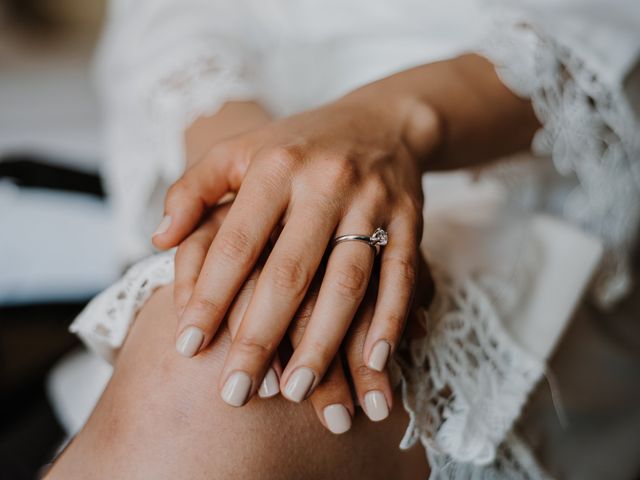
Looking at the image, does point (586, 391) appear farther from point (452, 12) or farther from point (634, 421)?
point (452, 12)

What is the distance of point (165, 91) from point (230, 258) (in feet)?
1.45

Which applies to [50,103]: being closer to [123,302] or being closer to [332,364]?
[123,302]

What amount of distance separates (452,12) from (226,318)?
2.06ft

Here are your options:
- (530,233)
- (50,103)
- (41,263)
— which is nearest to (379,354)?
(530,233)

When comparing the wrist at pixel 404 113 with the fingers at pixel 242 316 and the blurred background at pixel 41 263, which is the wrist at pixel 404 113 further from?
the blurred background at pixel 41 263

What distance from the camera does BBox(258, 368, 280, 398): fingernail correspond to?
1.37 ft

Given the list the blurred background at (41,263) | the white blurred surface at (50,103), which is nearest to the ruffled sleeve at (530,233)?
the blurred background at (41,263)

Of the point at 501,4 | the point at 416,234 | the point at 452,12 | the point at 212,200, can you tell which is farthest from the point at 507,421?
the point at 452,12

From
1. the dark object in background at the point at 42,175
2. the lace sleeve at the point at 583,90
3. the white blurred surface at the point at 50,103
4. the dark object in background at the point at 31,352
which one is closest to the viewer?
the lace sleeve at the point at 583,90

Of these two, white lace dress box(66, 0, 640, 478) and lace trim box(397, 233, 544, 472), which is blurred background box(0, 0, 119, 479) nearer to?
white lace dress box(66, 0, 640, 478)

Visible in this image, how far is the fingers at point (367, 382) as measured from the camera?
0.42m

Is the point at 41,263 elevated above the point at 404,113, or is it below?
below

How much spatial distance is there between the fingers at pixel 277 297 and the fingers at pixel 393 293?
0.05 meters

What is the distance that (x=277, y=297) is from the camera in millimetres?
405
